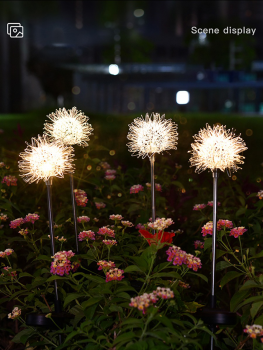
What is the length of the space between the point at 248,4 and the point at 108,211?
7.14 m

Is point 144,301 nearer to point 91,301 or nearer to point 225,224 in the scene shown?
point 91,301

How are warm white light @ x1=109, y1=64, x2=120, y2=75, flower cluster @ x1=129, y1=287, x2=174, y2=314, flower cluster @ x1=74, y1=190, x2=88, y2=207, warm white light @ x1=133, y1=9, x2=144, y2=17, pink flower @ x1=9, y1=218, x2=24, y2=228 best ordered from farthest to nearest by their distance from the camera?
warm white light @ x1=109, y1=64, x2=120, y2=75 → warm white light @ x1=133, y1=9, x2=144, y2=17 → flower cluster @ x1=74, y1=190, x2=88, y2=207 → pink flower @ x1=9, y1=218, x2=24, y2=228 → flower cluster @ x1=129, y1=287, x2=174, y2=314

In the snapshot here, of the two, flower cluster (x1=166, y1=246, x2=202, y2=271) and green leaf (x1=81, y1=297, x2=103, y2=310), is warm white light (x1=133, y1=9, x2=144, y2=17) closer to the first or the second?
flower cluster (x1=166, y1=246, x2=202, y2=271)

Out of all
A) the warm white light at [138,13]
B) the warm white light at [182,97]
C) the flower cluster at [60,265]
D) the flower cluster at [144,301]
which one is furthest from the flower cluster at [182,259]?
the warm white light at [182,97]

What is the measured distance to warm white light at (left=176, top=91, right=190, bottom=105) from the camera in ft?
32.9

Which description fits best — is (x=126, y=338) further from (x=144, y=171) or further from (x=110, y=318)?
(x=144, y=171)

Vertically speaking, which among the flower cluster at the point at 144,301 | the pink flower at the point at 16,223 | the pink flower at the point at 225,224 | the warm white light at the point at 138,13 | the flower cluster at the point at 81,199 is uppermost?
the warm white light at the point at 138,13

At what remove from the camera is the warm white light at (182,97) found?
10023 millimetres

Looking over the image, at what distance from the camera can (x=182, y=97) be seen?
33.2ft

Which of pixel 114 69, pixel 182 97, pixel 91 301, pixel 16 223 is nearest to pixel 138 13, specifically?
pixel 114 69

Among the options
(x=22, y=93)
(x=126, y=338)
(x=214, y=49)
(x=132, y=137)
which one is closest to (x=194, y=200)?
(x=132, y=137)

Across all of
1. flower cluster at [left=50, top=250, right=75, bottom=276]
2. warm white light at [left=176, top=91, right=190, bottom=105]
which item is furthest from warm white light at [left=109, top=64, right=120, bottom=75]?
flower cluster at [left=50, top=250, right=75, bottom=276]

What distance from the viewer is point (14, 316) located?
1.52 meters

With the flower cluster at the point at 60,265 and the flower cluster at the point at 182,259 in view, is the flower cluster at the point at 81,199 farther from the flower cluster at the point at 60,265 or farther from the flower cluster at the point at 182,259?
the flower cluster at the point at 182,259
